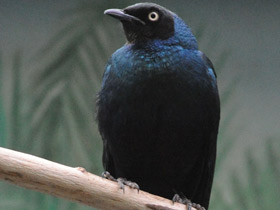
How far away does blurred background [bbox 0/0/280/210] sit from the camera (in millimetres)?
3697

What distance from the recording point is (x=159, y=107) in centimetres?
258

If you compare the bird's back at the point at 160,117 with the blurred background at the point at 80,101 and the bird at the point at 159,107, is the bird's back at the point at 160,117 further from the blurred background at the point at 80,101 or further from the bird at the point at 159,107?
the blurred background at the point at 80,101

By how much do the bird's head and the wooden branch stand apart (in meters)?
0.71

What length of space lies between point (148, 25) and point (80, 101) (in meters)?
1.23

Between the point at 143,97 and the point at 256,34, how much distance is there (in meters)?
2.34

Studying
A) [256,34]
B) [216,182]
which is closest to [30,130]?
[216,182]

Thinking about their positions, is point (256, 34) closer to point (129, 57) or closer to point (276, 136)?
point (276, 136)

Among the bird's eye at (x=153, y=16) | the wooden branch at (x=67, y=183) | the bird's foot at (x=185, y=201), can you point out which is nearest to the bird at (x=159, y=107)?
the bird's eye at (x=153, y=16)

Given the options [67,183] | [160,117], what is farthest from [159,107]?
[67,183]

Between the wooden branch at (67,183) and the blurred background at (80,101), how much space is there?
1.35m

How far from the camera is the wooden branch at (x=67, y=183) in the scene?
204 centimetres

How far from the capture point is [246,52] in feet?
15.6

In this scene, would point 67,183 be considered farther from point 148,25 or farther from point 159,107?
point 148,25

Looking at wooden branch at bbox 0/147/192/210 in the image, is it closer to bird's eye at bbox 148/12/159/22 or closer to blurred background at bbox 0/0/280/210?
bird's eye at bbox 148/12/159/22
